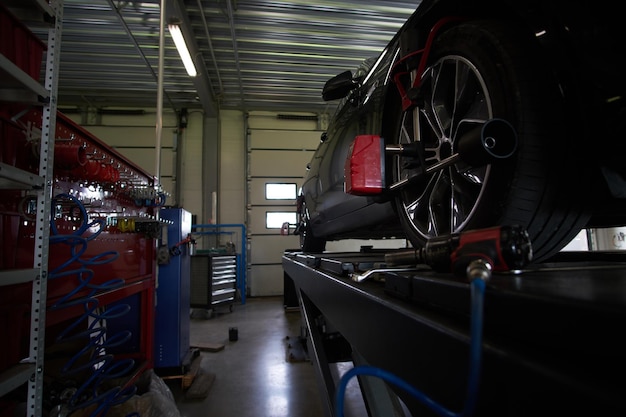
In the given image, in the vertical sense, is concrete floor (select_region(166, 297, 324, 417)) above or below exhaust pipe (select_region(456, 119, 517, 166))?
below

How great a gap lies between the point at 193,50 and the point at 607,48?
5.11 metres

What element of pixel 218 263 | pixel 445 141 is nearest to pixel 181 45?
pixel 218 263

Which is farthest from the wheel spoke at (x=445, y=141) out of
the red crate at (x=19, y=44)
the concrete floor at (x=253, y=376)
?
the concrete floor at (x=253, y=376)

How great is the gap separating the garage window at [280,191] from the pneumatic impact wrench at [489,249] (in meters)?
6.63

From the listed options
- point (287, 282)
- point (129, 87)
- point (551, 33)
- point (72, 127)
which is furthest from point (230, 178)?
point (551, 33)

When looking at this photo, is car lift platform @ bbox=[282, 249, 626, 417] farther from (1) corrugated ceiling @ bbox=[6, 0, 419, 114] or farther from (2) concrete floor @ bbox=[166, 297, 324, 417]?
(1) corrugated ceiling @ bbox=[6, 0, 419, 114]

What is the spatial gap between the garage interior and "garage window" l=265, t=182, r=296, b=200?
12cm

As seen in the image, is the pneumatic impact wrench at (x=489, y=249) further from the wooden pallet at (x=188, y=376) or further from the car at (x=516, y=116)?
the wooden pallet at (x=188, y=376)

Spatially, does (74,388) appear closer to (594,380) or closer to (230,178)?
(594,380)

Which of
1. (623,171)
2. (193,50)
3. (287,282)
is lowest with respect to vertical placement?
(287,282)

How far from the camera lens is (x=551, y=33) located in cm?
67

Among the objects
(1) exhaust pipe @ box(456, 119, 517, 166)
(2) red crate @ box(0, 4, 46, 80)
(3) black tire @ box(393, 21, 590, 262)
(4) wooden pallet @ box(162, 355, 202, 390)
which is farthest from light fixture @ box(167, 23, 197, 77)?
(1) exhaust pipe @ box(456, 119, 517, 166)

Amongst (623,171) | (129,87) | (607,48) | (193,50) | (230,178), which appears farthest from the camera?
(230,178)

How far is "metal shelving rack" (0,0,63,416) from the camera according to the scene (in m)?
0.89
